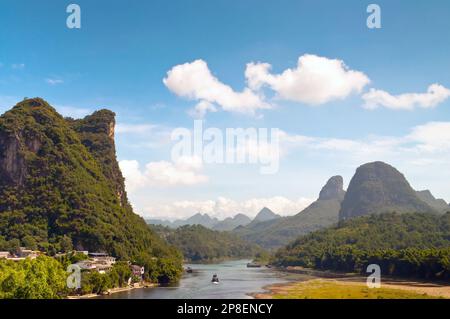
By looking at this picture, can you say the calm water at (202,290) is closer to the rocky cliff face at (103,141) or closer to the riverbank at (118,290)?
the riverbank at (118,290)

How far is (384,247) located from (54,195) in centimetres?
9392

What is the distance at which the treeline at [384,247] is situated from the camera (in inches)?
3590

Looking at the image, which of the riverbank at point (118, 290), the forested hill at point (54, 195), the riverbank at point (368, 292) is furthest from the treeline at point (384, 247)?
the riverbank at point (118, 290)

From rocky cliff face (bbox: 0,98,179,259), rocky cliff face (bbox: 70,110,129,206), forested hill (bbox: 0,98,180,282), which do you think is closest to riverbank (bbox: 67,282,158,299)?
forested hill (bbox: 0,98,180,282)

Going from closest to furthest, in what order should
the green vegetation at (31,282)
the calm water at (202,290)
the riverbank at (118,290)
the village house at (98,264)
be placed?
the green vegetation at (31,282) → the riverbank at (118,290) → the calm water at (202,290) → the village house at (98,264)

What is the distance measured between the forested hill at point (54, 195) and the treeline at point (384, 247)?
4306cm

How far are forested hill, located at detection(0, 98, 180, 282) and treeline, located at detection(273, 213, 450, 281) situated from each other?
4306 centimetres

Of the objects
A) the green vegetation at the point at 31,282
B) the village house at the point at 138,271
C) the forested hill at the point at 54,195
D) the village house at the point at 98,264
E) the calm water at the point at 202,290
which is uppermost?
the forested hill at the point at 54,195

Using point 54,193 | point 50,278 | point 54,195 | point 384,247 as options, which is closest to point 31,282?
point 50,278

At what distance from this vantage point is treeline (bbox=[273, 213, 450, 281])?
9119 cm

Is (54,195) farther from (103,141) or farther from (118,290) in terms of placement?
(118,290)

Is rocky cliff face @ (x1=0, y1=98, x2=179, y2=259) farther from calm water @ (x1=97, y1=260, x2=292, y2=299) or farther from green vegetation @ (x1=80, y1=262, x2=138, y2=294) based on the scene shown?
green vegetation @ (x1=80, y1=262, x2=138, y2=294)
